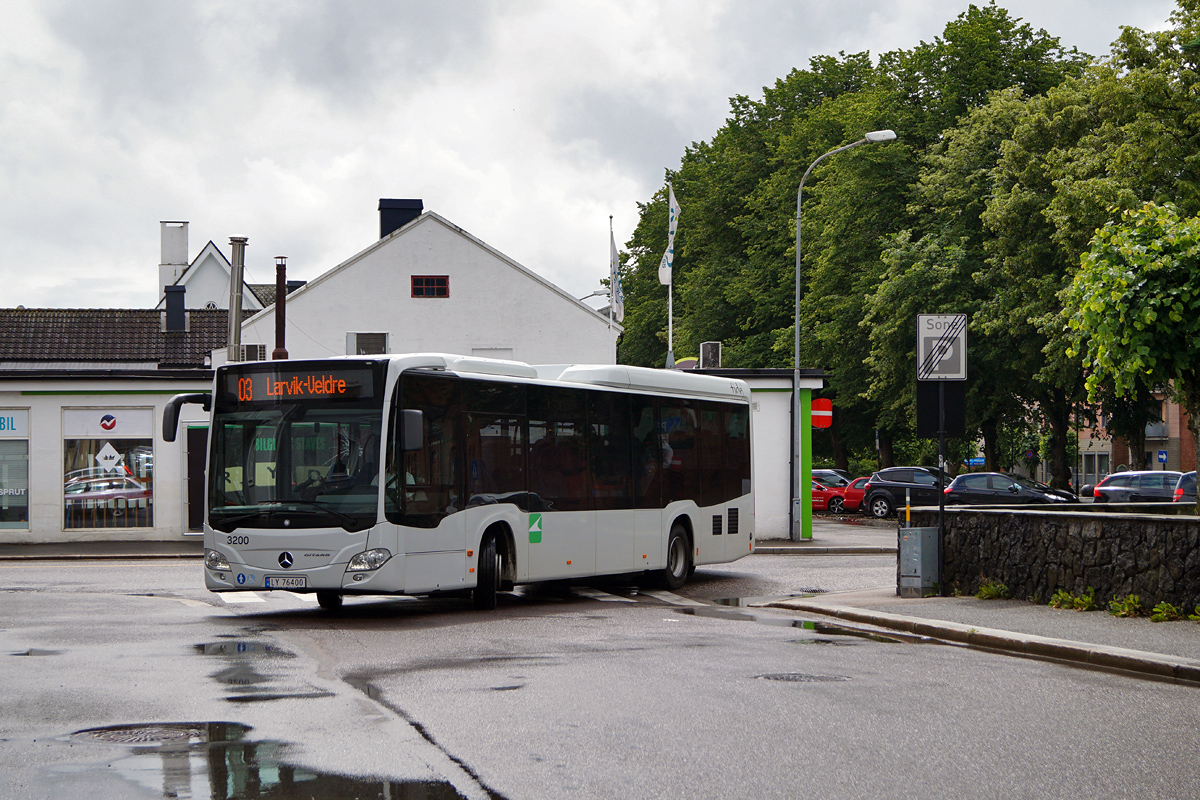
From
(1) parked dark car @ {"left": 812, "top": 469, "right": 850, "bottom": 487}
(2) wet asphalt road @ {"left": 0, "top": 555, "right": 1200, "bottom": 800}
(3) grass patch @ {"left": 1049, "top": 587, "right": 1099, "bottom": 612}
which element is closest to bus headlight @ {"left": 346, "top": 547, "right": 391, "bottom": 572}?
(2) wet asphalt road @ {"left": 0, "top": 555, "right": 1200, "bottom": 800}

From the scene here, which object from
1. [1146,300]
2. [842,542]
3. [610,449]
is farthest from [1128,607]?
[842,542]

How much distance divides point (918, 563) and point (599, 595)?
4.34 m

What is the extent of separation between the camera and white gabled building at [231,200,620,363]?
4281 centimetres

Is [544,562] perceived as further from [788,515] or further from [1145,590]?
[788,515]

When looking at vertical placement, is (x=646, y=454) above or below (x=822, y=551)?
above

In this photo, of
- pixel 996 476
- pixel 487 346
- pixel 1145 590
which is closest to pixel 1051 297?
pixel 996 476

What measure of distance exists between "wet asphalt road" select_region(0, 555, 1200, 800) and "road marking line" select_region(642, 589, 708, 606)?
2748 millimetres

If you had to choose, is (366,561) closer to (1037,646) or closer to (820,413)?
(1037,646)

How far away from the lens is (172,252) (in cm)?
7681

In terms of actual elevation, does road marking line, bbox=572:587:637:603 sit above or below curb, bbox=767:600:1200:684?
below

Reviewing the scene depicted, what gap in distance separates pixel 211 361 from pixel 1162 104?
3065 centimetres

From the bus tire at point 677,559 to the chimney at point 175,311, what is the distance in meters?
36.0

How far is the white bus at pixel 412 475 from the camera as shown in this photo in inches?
539

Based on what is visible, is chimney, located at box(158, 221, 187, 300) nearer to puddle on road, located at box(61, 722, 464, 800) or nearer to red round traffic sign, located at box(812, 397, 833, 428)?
red round traffic sign, located at box(812, 397, 833, 428)
